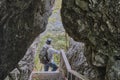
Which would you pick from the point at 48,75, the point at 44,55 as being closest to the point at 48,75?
the point at 48,75

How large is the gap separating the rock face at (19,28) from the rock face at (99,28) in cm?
216

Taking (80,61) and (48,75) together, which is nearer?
(80,61)

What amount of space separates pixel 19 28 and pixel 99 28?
3703mm

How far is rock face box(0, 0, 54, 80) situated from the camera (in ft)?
24.6

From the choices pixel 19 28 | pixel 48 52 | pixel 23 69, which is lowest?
pixel 23 69

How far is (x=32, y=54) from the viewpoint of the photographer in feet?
36.2

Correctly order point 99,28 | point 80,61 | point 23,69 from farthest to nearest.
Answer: point 23,69 < point 80,61 < point 99,28

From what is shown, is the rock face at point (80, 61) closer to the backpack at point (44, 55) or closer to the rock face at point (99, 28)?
the backpack at point (44, 55)

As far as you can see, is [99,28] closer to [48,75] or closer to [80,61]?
[80,61]

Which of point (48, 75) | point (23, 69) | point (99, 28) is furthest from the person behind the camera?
point (48, 75)

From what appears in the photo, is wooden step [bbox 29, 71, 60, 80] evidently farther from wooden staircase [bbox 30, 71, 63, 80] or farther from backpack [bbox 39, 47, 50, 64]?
backpack [bbox 39, 47, 50, 64]

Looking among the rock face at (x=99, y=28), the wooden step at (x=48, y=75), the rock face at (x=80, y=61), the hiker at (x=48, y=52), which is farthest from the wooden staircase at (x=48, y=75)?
the rock face at (x=99, y=28)

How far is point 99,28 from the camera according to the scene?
5004 mm

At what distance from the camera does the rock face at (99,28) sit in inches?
185
